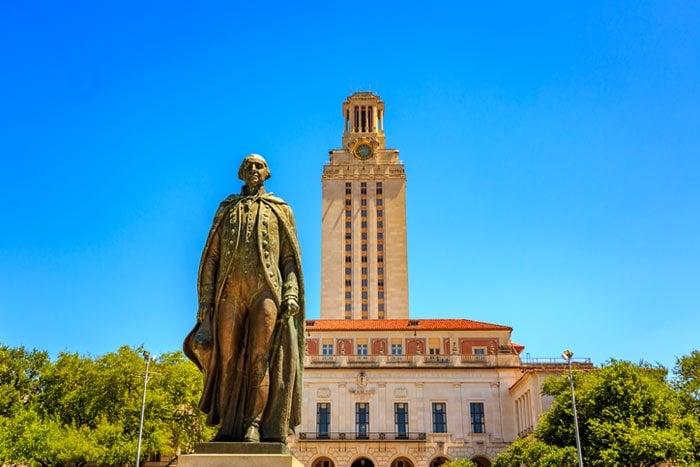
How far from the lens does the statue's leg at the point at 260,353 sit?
24.9 ft

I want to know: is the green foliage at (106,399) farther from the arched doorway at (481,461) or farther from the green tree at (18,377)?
the arched doorway at (481,461)

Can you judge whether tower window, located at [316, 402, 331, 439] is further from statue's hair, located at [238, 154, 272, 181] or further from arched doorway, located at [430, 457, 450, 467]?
statue's hair, located at [238, 154, 272, 181]

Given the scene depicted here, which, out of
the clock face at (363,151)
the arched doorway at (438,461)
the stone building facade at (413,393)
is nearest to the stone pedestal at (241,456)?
the stone building facade at (413,393)

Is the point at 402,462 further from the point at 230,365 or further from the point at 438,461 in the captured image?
the point at 230,365

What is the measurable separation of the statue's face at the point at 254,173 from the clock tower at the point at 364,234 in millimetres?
93604

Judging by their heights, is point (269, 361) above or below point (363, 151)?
below

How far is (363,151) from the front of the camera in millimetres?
113750

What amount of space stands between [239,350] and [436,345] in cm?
6641

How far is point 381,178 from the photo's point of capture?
110812 millimetres

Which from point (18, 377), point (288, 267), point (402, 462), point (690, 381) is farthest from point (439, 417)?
point (288, 267)

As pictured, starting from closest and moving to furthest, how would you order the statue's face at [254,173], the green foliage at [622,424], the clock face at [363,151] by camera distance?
the statue's face at [254,173] < the green foliage at [622,424] < the clock face at [363,151]

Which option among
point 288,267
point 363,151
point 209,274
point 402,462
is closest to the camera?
point 209,274

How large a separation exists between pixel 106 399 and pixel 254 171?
1670 inches

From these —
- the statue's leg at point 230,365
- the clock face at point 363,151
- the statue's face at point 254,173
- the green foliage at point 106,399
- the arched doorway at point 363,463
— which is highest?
the clock face at point 363,151
